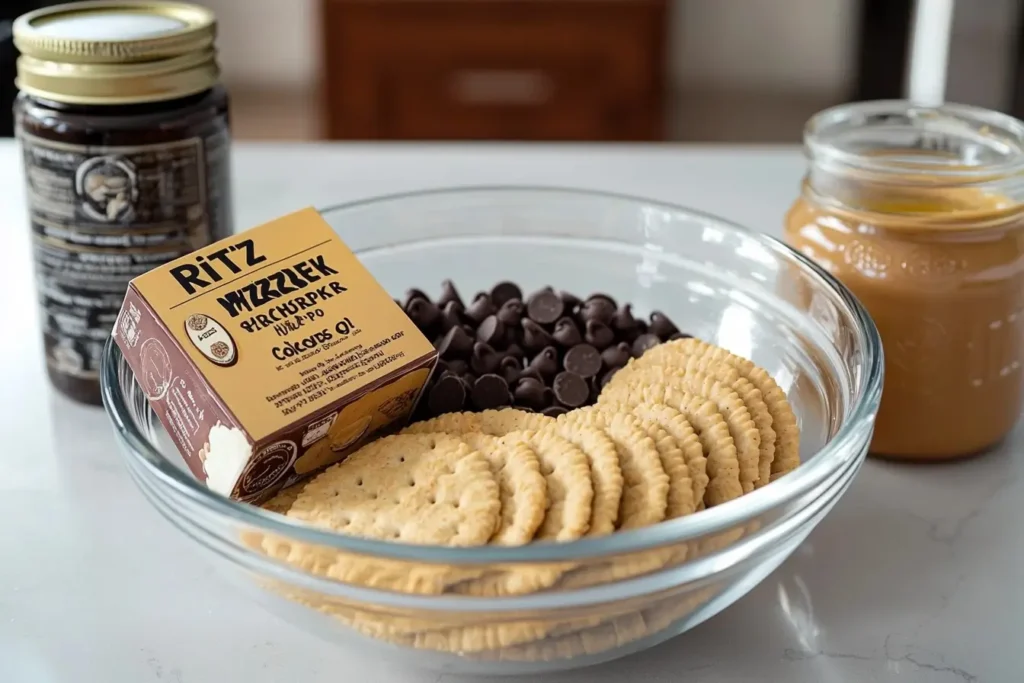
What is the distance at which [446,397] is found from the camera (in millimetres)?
861

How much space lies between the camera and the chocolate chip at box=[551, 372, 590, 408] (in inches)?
35.6

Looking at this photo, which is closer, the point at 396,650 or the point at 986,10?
the point at 396,650

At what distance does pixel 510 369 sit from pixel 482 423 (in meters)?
0.13

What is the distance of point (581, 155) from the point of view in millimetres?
1604

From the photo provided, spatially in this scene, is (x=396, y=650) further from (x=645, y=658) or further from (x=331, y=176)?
(x=331, y=176)

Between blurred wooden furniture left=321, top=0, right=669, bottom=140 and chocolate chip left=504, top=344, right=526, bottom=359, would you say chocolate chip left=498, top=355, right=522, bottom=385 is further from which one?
blurred wooden furniture left=321, top=0, right=669, bottom=140

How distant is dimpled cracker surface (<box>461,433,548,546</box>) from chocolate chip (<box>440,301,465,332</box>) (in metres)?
0.25

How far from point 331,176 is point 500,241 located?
0.47 meters

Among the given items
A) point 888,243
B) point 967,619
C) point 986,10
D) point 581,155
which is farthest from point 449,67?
point 967,619

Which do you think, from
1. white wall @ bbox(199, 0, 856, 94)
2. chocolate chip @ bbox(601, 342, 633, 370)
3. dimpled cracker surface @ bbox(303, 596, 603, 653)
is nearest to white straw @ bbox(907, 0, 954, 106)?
white wall @ bbox(199, 0, 856, 94)

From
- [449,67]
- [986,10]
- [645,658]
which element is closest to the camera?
[645,658]

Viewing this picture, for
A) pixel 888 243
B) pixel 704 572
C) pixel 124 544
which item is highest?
pixel 888 243

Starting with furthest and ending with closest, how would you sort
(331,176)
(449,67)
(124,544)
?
(449,67) < (331,176) < (124,544)

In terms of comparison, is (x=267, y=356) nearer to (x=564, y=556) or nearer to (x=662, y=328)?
(x=564, y=556)
